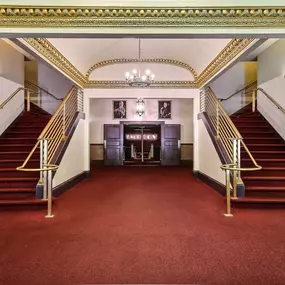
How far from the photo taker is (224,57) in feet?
17.0

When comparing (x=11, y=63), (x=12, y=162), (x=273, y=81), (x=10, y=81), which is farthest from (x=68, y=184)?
(x=273, y=81)

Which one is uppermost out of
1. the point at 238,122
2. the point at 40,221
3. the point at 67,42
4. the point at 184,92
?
the point at 67,42

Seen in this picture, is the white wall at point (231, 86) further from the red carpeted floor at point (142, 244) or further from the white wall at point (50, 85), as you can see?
the red carpeted floor at point (142, 244)

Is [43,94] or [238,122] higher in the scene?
[43,94]

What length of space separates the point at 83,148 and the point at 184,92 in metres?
3.48

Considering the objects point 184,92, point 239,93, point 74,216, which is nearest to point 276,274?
point 74,216

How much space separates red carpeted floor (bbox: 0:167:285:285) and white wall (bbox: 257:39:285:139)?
3141 millimetres

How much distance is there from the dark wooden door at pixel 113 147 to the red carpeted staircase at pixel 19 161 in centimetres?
409

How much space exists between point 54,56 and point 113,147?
684cm

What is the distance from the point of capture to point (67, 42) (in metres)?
5.18

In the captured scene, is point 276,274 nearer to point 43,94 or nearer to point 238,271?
point 238,271

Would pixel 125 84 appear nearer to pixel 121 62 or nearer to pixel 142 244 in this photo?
pixel 121 62

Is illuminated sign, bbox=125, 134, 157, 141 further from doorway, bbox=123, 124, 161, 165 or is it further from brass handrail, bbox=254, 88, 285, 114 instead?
brass handrail, bbox=254, 88, 285, 114

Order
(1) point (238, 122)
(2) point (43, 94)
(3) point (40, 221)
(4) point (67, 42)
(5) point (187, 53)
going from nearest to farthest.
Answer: (3) point (40, 221) → (4) point (67, 42) → (5) point (187, 53) → (1) point (238, 122) → (2) point (43, 94)
